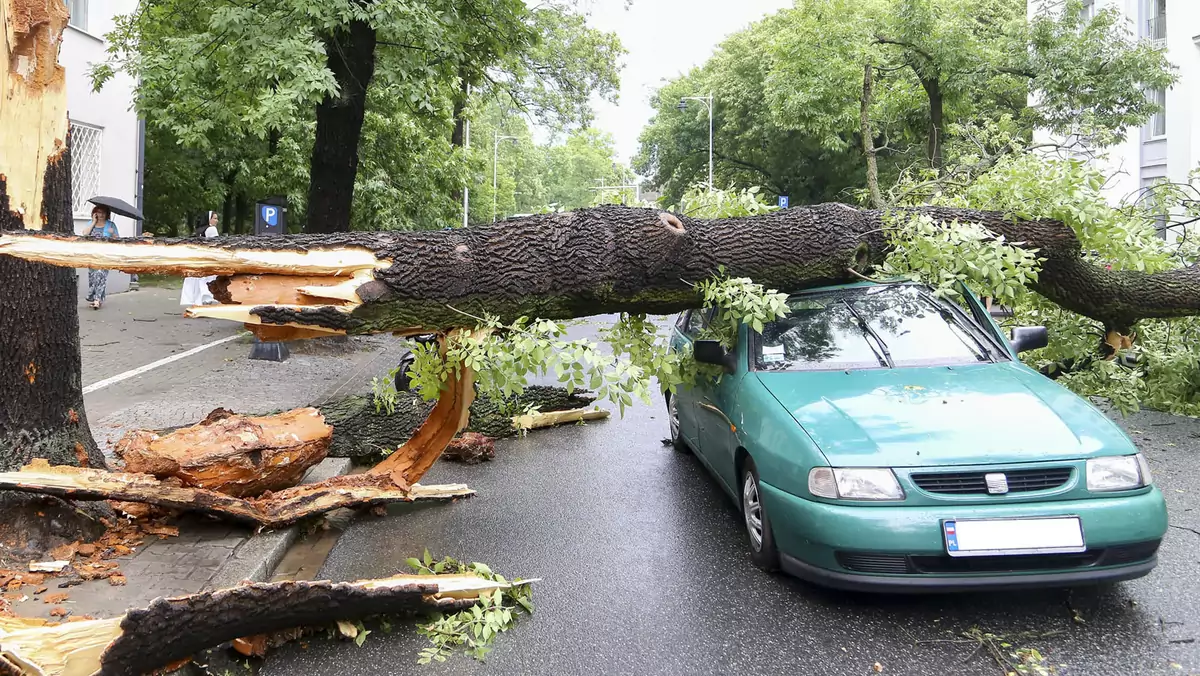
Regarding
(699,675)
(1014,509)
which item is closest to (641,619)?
(699,675)

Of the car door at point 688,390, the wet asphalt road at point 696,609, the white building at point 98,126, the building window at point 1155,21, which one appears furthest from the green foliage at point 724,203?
the building window at point 1155,21

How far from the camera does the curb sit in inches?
159

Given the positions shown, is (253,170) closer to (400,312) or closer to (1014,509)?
(400,312)

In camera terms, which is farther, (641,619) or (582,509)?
(582,509)

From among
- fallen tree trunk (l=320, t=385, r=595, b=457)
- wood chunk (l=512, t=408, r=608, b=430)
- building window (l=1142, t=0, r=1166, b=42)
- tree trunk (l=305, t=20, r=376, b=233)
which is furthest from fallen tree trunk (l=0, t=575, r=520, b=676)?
building window (l=1142, t=0, r=1166, b=42)

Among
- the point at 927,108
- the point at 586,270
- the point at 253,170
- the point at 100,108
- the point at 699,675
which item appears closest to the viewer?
the point at 699,675

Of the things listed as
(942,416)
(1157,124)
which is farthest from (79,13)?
(1157,124)

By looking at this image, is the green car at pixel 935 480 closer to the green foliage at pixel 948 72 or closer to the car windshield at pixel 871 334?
the car windshield at pixel 871 334

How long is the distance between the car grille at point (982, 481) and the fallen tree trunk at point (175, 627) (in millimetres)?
2240

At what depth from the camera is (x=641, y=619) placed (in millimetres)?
3715

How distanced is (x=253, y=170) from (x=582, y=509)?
20.7 meters

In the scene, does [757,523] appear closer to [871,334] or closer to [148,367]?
[871,334]

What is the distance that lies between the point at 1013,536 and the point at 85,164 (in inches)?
731

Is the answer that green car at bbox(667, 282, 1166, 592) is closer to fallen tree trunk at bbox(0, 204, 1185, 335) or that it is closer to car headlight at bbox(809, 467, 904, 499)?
car headlight at bbox(809, 467, 904, 499)
